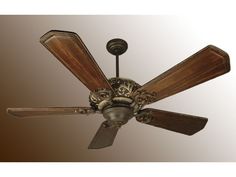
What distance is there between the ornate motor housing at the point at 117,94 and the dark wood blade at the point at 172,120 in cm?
13

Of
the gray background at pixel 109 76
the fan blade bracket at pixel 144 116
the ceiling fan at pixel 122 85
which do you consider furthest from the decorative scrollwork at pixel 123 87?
the gray background at pixel 109 76

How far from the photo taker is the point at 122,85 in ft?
5.32

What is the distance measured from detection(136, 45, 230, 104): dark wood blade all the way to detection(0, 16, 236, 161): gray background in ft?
2.02

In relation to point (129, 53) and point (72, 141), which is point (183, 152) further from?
point (129, 53)

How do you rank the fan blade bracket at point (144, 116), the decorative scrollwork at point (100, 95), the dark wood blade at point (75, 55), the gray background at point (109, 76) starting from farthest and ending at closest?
the gray background at point (109, 76) < the fan blade bracket at point (144, 116) < the decorative scrollwork at point (100, 95) < the dark wood blade at point (75, 55)

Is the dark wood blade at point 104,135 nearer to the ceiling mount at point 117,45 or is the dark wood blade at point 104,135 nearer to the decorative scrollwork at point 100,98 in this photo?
the decorative scrollwork at point 100,98

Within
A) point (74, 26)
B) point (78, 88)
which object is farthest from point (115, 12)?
point (78, 88)

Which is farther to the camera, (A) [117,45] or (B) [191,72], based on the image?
(A) [117,45]

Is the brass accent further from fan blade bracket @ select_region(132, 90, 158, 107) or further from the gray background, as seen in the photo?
the gray background

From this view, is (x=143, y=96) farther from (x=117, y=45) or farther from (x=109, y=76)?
(x=109, y=76)

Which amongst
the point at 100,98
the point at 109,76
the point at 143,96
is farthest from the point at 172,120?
the point at 109,76

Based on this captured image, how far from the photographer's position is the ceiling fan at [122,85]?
4.46ft

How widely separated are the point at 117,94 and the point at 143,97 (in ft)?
0.33

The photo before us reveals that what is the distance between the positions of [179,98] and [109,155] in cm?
72
